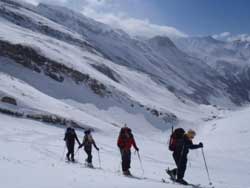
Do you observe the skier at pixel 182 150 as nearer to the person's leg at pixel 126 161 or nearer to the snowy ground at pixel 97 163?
the snowy ground at pixel 97 163

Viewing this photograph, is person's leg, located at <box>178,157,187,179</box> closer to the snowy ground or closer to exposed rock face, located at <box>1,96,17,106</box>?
the snowy ground

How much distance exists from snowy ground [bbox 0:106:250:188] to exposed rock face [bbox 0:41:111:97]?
1664cm

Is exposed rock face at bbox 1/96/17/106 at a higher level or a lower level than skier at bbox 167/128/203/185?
higher

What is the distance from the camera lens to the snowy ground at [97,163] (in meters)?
12.1

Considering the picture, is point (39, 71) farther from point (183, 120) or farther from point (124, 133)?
point (124, 133)

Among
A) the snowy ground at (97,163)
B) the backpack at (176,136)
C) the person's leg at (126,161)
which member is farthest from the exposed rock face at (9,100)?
the backpack at (176,136)

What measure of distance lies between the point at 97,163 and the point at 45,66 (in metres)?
49.2

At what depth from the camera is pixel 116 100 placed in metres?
67.6

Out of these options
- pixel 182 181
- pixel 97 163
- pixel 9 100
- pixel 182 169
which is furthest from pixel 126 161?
pixel 9 100

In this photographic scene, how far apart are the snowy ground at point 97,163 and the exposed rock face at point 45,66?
1664cm

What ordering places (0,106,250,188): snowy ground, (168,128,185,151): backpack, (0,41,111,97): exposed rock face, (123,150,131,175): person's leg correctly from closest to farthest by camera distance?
(0,106,250,188): snowy ground
(168,128,185,151): backpack
(123,150,131,175): person's leg
(0,41,111,97): exposed rock face

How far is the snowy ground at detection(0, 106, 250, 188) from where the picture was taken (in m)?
12.1

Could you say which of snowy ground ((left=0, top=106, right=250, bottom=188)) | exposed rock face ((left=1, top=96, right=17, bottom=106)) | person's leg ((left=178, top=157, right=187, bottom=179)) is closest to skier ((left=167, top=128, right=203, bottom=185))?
person's leg ((left=178, top=157, right=187, bottom=179))

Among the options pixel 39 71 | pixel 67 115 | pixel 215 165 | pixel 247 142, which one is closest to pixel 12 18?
pixel 39 71
